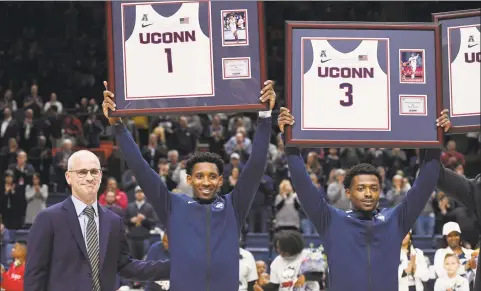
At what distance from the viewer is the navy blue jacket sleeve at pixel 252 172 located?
748 centimetres

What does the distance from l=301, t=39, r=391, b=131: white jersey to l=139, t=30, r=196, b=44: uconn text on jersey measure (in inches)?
34.1

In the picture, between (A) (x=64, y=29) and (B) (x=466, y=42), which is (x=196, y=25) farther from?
(A) (x=64, y=29)

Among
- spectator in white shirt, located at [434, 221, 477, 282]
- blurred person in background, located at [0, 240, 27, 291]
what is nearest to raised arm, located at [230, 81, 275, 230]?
spectator in white shirt, located at [434, 221, 477, 282]

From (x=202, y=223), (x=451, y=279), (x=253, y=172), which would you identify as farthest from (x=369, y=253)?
(x=451, y=279)

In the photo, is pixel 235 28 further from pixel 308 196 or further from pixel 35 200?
pixel 35 200

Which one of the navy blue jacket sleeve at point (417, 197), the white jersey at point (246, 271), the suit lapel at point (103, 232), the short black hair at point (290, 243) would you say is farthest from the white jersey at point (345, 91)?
the white jersey at point (246, 271)

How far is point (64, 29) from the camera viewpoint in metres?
29.3

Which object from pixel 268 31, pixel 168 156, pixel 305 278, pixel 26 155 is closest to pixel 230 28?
pixel 305 278

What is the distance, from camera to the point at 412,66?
25.7ft

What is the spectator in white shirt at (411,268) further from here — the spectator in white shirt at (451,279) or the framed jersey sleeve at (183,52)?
the framed jersey sleeve at (183,52)

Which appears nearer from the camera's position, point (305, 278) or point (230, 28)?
point (230, 28)

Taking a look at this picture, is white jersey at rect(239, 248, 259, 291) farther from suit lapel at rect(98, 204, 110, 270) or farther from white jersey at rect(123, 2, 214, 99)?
suit lapel at rect(98, 204, 110, 270)

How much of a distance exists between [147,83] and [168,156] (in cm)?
1220

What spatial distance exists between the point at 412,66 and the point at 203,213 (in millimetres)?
1826
